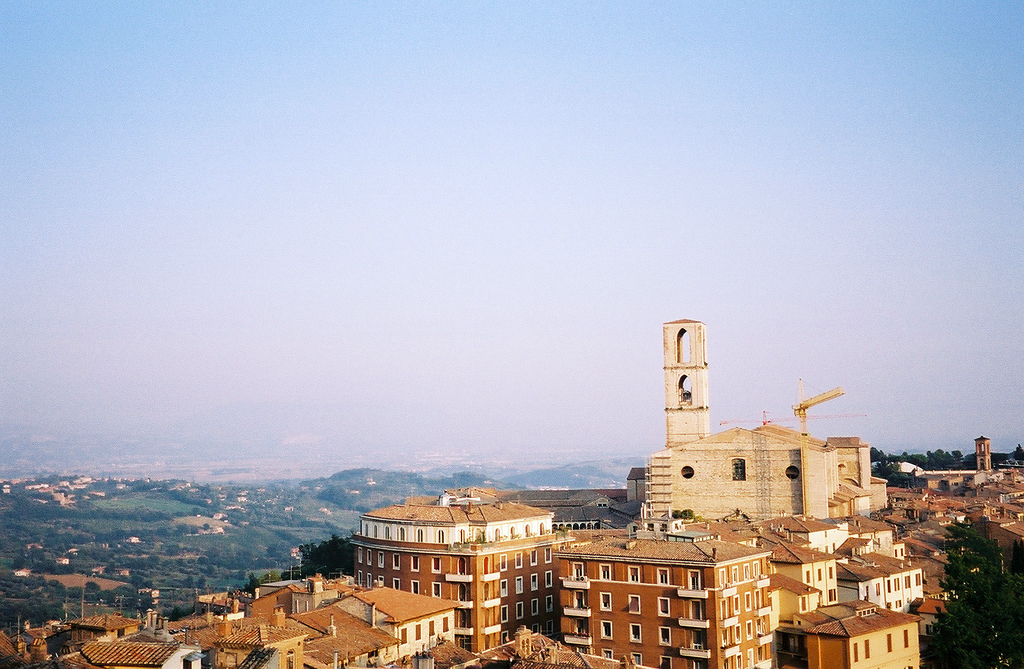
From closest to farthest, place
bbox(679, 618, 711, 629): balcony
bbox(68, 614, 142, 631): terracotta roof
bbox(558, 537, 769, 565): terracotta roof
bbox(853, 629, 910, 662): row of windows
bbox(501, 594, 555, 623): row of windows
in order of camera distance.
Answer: bbox(68, 614, 142, 631): terracotta roof < bbox(853, 629, 910, 662): row of windows < bbox(679, 618, 711, 629): balcony < bbox(558, 537, 769, 565): terracotta roof < bbox(501, 594, 555, 623): row of windows

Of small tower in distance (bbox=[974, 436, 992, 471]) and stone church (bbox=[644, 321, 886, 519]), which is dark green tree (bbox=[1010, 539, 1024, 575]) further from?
small tower in distance (bbox=[974, 436, 992, 471])

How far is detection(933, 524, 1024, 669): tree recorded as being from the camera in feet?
141

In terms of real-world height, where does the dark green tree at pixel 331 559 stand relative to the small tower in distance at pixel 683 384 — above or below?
below

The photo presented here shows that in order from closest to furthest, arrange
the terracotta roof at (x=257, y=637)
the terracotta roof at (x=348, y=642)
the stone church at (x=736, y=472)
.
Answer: the terracotta roof at (x=257, y=637) < the terracotta roof at (x=348, y=642) < the stone church at (x=736, y=472)

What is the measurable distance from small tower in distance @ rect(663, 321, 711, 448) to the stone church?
7 centimetres

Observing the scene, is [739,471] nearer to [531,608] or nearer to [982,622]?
[531,608]

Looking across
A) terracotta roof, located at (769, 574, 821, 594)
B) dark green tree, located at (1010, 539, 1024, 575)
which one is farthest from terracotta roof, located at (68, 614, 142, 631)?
dark green tree, located at (1010, 539, 1024, 575)

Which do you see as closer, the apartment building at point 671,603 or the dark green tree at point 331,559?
the apartment building at point 671,603

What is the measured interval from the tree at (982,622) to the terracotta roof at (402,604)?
69.0 feet

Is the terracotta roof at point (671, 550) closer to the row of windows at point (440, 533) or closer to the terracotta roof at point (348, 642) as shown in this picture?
the row of windows at point (440, 533)

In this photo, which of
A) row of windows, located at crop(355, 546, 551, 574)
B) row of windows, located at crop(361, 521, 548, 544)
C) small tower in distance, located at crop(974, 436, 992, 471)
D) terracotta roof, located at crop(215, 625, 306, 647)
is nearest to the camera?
terracotta roof, located at crop(215, 625, 306, 647)

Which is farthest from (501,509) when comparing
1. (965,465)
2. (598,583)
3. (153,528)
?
(153,528)

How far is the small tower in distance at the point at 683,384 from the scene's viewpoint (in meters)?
79.2

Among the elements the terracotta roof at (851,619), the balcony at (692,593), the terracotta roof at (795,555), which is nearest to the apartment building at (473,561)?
the balcony at (692,593)
